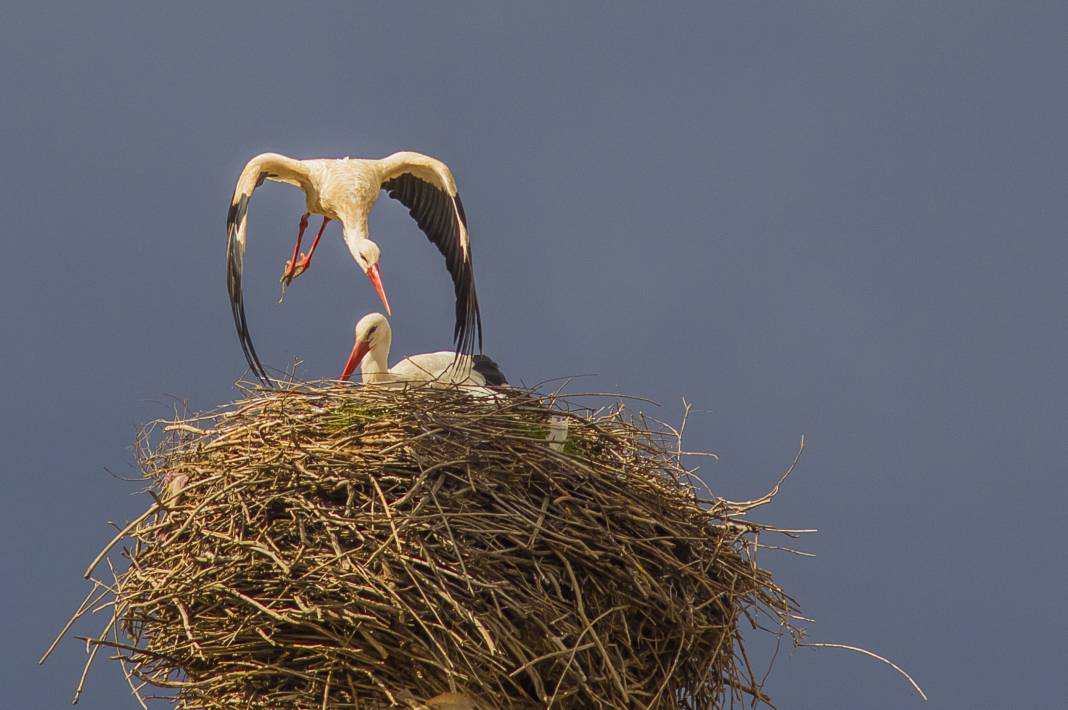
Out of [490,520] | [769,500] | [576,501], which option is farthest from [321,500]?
[769,500]

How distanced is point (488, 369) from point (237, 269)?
39.1 inches

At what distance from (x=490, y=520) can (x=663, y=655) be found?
2.41 feet

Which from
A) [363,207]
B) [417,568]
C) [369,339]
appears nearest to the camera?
[417,568]

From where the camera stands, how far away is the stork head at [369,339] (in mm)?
5148

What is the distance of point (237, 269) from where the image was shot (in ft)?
17.4

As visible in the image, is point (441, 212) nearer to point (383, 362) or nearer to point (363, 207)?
point (363, 207)

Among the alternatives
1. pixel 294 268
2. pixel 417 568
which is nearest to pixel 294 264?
pixel 294 268

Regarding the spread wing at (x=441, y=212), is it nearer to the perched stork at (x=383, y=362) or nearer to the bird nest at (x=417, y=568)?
the perched stork at (x=383, y=362)

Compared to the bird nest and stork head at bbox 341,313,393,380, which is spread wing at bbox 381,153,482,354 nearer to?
stork head at bbox 341,313,393,380

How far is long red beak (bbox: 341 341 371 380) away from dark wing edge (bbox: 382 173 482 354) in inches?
22.0

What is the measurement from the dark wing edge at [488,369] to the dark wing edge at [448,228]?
12 centimetres

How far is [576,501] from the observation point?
424 centimetres

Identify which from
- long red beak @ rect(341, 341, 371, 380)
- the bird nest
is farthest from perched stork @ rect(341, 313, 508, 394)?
the bird nest

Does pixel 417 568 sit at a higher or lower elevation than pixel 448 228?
lower
